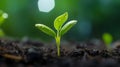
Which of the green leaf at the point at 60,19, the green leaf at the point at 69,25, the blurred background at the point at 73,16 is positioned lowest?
the green leaf at the point at 69,25

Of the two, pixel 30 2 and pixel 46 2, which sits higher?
pixel 30 2

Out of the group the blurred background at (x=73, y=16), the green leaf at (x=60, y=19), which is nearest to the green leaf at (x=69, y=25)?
the green leaf at (x=60, y=19)

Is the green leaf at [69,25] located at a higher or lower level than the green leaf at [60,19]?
lower

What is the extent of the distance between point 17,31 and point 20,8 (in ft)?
1.16

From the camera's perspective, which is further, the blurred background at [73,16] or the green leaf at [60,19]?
the blurred background at [73,16]

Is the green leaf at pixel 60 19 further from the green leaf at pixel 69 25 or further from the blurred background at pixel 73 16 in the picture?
the blurred background at pixel 73 16

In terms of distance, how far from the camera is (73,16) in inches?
165

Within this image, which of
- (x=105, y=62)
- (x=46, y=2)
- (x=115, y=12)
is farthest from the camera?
(x=115, y=12)

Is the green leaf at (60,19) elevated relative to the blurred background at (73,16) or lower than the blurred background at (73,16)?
lower

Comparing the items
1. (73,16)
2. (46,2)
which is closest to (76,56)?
(46,2)

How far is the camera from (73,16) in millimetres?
4199

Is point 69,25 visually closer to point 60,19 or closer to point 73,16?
point 60,19

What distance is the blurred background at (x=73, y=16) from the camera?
13.6 ft

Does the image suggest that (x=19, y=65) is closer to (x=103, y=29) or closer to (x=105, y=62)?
(x=105, y=62)
